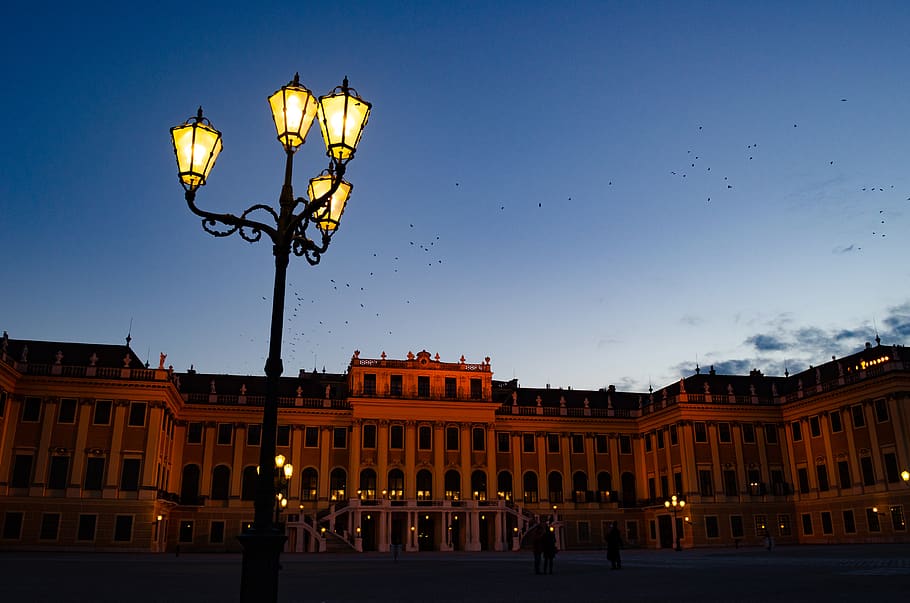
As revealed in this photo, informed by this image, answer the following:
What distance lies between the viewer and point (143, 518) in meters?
53.5

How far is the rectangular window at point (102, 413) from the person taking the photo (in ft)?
180

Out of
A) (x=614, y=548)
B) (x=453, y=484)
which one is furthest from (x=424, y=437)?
(x=614, y=548)

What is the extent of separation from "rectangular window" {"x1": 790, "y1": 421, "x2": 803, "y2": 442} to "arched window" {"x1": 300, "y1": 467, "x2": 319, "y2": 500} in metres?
41.6

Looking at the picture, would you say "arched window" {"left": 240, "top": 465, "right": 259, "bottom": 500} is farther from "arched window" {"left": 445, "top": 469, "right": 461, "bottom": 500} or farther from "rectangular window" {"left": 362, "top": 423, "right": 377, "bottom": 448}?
"arched window" {"left": 445, "top": 469, "right": 461, "bottom": 500}

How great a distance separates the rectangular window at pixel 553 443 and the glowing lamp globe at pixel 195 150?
63891mm

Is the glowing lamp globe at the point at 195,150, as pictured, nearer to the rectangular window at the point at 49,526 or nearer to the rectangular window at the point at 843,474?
the rectangular window at the point at 49,526

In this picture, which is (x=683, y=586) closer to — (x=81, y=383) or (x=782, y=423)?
(x=81, y=383)

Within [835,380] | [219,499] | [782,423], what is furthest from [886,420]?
[219,499]

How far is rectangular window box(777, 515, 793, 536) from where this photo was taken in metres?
64.3

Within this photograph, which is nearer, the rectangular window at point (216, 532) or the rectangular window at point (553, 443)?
the rectangular window at point (216, 532)

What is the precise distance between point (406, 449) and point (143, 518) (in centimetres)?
2204

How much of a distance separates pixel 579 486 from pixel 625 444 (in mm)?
6312

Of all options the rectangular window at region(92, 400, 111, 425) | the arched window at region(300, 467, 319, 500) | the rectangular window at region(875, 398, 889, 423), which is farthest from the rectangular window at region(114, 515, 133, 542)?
the rectangular window at region(875, 398, 889, 423)

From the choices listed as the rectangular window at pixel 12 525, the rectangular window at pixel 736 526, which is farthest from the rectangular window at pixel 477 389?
the rectangular window at pixel 12 525
